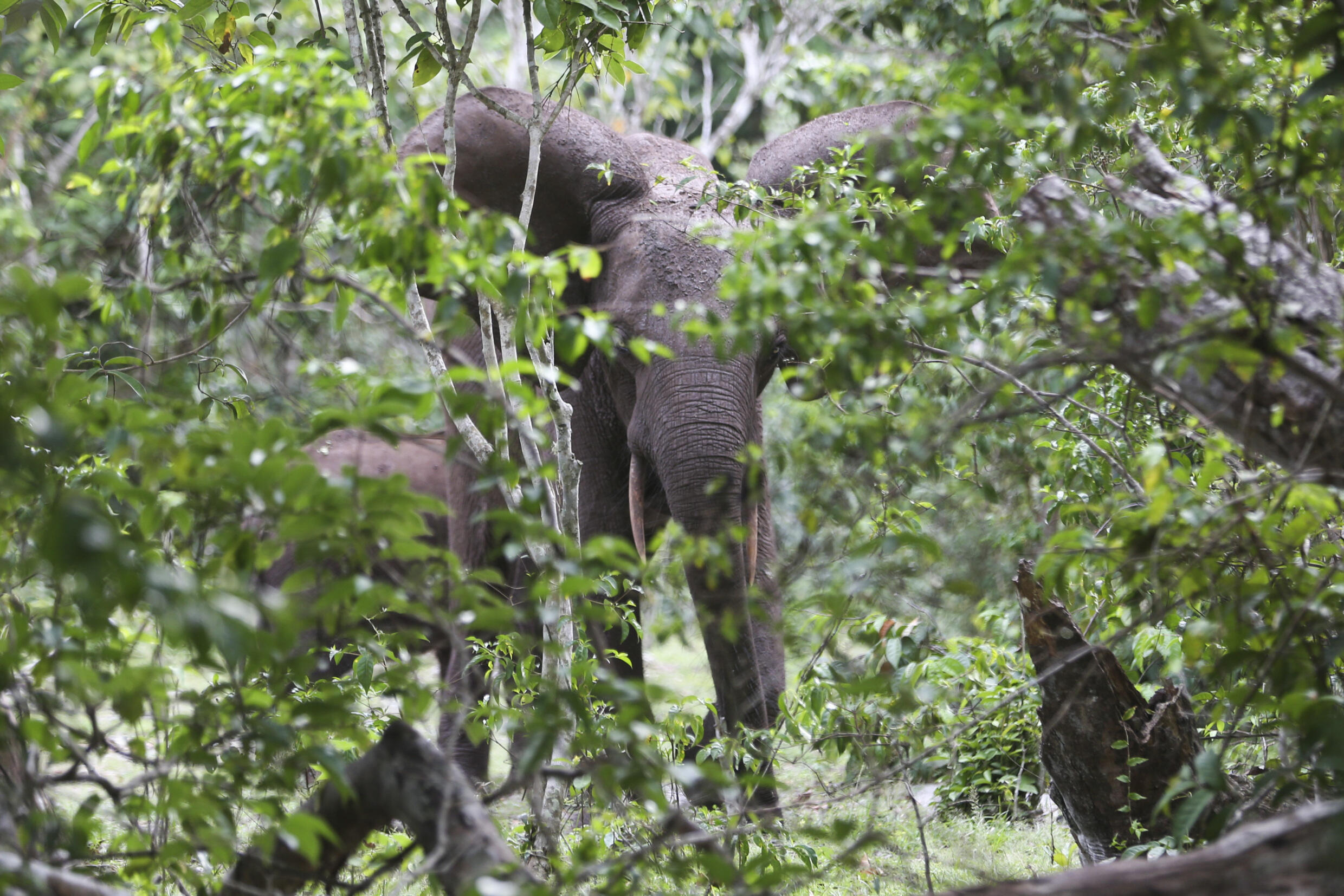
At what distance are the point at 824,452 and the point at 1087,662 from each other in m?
1.52

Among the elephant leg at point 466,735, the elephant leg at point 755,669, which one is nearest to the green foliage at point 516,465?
the elephant leg at point 755,669

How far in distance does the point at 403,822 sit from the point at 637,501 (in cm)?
288

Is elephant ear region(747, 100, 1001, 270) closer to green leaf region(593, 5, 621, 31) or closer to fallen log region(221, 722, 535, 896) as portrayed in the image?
green leaf region(593, 5, 621, 31)

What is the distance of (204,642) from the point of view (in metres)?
1.61

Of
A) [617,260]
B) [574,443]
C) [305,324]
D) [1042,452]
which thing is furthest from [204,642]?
[305,324]

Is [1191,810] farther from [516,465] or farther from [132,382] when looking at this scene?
[132,382]

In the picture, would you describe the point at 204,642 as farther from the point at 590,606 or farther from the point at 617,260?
the point at 617,260

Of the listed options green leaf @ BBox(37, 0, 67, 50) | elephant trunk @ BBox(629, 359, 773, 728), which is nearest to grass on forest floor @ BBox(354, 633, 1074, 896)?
elephant trunk @ BBox(629, 359, 773, 728)

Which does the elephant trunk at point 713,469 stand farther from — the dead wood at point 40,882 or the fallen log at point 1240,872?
the dead wood at point 40,882

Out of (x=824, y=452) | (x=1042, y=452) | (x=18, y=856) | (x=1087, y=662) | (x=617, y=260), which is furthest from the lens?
(x=1042, y=452)

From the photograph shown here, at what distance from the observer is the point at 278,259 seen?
227cm

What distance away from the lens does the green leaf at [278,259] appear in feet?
7.44

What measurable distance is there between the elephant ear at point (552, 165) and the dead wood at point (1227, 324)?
8.81 feet

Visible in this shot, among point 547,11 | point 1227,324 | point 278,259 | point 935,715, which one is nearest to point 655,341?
point 547,11
